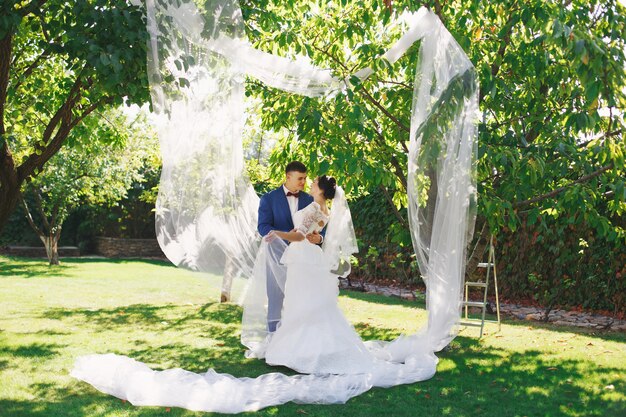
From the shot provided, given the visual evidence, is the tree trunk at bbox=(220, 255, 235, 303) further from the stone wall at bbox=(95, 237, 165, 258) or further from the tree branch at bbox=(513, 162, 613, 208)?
the stone wall at bbox=(95, 237, 165, 258)

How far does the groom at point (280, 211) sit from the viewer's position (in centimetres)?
575

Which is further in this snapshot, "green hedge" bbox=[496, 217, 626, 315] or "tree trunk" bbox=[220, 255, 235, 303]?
"green hedge" bbox=[496, 217, 626, 315]

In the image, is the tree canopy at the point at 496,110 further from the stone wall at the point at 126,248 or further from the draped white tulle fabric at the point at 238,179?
the stone wall at the point at 126,248

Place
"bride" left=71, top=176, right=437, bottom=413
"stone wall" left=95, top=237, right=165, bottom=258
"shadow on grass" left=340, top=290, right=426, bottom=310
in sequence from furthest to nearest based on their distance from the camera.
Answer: "stone wall" left=95, top=237, right=165, bottom=258 < "shadow on grass" left=340, top=290, right=426, bottom=310 < "bride" left=71, top=176, right=437, bottom=413

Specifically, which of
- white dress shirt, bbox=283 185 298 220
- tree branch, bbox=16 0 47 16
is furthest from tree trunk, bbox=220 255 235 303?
tree branch, bbox=16 0 47 16

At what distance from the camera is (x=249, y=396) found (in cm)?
445

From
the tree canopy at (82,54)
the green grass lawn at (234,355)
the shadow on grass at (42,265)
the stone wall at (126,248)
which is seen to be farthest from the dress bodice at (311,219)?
the stone wall at (126,248)

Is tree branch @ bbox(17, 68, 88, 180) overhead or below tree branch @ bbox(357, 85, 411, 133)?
below

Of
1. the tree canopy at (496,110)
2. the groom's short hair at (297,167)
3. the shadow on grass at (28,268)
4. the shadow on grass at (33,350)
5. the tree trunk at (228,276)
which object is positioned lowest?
the shadow on grass at (33,350)

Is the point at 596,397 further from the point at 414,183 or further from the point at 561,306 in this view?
the point at 561,306

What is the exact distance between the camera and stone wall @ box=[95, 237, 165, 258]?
781 inches

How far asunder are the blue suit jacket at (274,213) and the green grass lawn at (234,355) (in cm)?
69

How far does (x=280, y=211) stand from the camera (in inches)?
231

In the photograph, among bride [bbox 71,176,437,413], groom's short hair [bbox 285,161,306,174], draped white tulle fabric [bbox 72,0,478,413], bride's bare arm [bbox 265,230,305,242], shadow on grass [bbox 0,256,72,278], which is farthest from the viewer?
shadow on grass [bbox 0,256,72,278]
